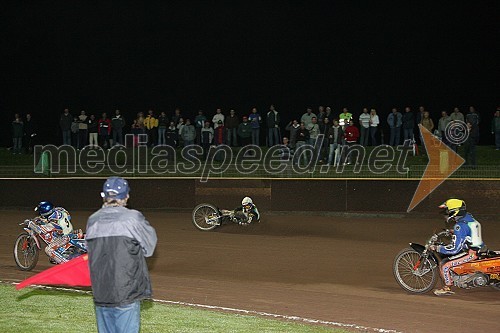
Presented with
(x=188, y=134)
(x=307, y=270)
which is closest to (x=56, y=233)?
(x=307, y=270)

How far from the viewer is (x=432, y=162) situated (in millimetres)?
22297

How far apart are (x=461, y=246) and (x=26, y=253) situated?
24.8 feet

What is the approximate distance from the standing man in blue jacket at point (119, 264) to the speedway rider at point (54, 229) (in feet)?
26.2

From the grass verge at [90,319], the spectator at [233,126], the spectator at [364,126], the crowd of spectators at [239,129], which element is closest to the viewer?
the grass verge at [90,319]

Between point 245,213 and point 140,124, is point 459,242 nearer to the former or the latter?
point 245,213

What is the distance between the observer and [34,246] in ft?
44.5

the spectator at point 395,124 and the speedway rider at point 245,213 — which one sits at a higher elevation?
the spectator at point 395,124

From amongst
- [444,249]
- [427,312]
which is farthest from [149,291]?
[444,249]

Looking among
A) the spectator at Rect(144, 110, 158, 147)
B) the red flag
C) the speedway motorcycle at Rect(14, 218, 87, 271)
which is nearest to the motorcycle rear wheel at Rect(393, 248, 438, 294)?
the speedway motorcycle at Rect(14, 218, 87, 271)

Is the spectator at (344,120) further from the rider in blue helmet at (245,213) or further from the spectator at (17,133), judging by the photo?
the spectator at (17,133)

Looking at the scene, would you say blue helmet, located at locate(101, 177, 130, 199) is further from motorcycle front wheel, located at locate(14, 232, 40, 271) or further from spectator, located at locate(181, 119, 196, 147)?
spectator, located at locate(181, 119, 196, 147)

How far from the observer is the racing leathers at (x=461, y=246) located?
36.7ft

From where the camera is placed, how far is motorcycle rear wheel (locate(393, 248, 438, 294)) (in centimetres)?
1155

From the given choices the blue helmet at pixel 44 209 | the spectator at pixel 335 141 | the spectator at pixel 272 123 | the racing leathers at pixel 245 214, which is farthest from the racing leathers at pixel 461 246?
the spectator at pixel 272 123
